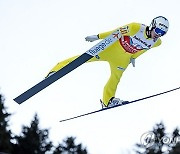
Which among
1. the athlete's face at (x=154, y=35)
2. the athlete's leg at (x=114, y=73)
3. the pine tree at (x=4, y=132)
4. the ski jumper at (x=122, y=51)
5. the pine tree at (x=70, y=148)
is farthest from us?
the pine tree at (x=70, y=148)

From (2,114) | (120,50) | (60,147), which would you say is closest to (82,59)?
(120,50)

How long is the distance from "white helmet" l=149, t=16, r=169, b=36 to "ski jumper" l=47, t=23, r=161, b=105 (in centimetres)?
21

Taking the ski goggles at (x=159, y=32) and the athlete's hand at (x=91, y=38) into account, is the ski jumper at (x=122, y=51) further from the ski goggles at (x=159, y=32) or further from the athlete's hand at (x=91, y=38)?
the ski goggles at (x=159, y=32)

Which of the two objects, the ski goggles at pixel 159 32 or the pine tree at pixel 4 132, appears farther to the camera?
the pine tree at pixel 4 132

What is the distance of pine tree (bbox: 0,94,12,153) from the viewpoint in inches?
782

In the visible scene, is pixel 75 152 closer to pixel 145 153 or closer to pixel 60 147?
pixel 60 147

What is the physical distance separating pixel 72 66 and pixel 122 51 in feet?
2.65

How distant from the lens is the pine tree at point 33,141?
858 inches

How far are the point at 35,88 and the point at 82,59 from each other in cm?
73

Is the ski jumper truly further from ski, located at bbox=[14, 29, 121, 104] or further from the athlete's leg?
ski, located at bbox=[14, 29, 121, 104]

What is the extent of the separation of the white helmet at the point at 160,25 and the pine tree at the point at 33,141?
57.2ft

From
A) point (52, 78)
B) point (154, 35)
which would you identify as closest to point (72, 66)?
point (52, 78)

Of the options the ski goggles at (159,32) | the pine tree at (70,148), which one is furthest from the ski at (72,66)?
the pine tree at (70,148)

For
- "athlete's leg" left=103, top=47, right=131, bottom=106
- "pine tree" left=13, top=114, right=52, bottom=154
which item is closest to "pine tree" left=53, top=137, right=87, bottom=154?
"pine tree" left=13, top=114, right=52, bottom=154
